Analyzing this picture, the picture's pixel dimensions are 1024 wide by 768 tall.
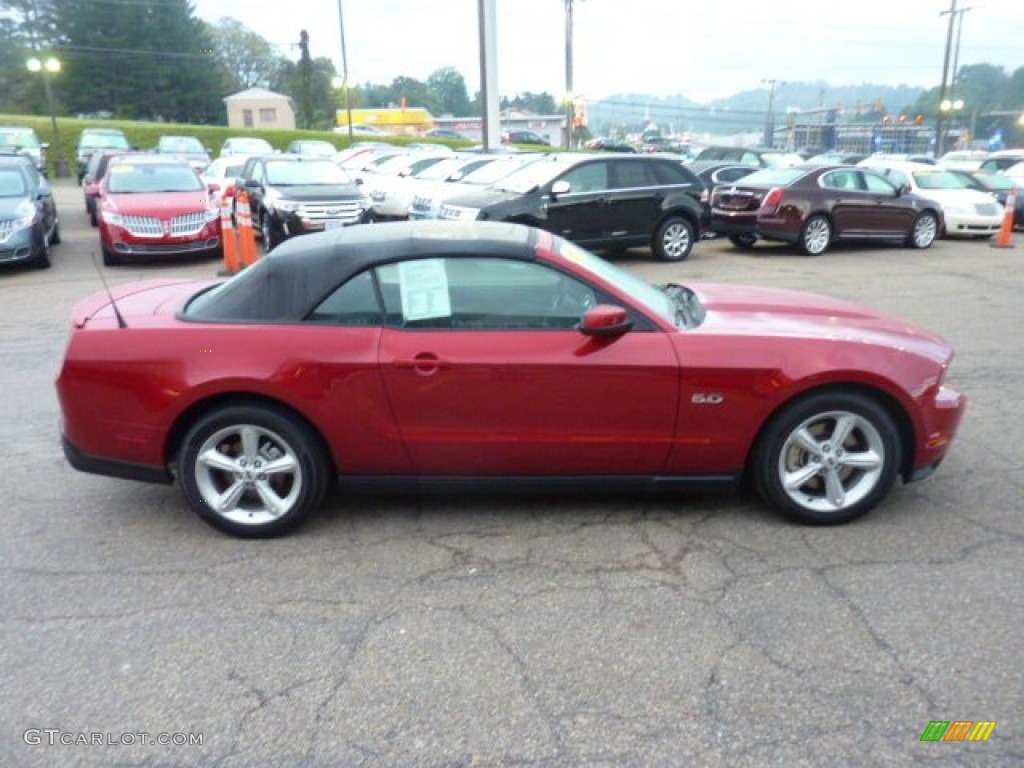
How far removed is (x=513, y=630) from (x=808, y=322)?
219 centimetres

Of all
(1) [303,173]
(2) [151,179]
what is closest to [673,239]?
(1) [303,173]

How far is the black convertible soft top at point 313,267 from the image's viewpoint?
13.2 feet

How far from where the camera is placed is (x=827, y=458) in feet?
13.4

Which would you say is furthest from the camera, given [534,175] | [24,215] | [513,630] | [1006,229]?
[1006,229]

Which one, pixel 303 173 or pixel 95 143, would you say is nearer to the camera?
pixel 303 173

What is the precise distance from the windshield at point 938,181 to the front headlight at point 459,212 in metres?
10.9

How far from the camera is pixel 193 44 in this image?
6519 cm

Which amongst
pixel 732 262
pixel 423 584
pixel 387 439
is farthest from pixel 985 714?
pixel 732 262

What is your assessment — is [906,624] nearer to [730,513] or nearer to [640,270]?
[730,513]

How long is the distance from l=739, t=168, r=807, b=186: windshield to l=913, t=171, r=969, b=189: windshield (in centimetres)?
449

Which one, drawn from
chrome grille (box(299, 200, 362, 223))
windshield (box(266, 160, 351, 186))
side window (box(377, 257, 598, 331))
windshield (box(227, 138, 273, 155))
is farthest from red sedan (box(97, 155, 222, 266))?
windshield (box(227, 138, 273, 155))

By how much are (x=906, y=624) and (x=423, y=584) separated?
1931 millimetres

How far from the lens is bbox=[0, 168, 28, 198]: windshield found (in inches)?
489

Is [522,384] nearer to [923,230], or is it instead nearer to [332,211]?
[332,211]
